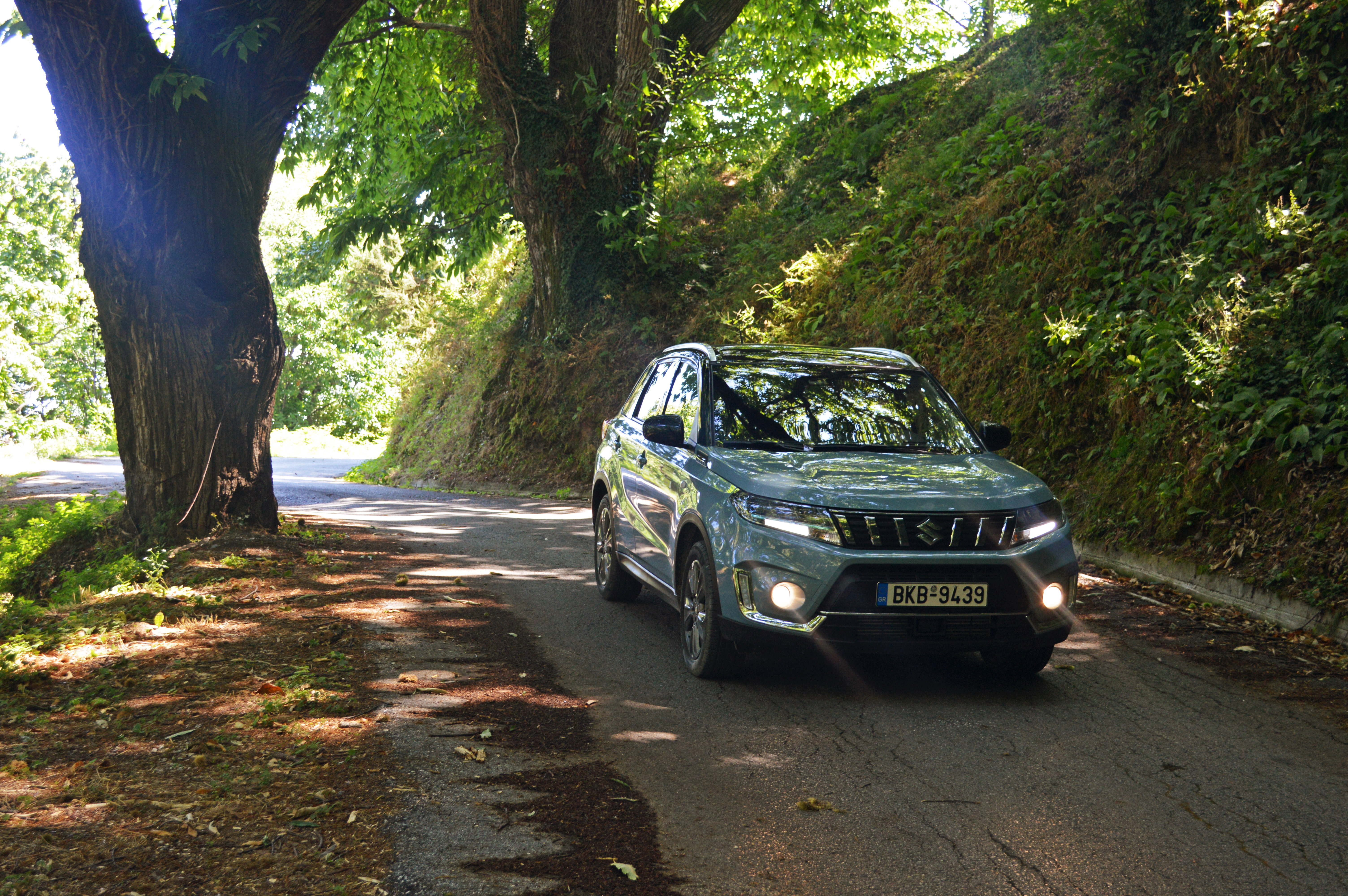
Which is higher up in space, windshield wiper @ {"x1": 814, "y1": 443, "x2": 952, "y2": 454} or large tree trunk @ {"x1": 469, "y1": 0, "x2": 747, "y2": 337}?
large tree trunk @ {"x1": 469, "y1": 0, "x2": 747, "y2": 337}

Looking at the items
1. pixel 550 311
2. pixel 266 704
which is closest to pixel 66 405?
pixel 550 311

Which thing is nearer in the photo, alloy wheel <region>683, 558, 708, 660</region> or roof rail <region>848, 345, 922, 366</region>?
alloy wheel <region>683, 558, 708, 660</region>

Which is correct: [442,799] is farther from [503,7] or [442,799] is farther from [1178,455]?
[503,7]

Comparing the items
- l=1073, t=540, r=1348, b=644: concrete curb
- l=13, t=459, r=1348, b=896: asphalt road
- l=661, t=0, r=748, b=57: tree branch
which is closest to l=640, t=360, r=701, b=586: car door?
l=13, t=459, r=1348, b=896: asphalt road

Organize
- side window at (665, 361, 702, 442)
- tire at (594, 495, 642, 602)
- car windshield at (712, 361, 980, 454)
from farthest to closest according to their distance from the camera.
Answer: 1. tire at (594, 495, 642, 602)
2. side window at (665, 361, 702, 442)
3. car windshield at (712, 361, 980, 454)

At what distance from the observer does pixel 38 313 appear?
35.1m

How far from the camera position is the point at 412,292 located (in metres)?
40.8

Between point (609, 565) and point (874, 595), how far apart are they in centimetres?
348

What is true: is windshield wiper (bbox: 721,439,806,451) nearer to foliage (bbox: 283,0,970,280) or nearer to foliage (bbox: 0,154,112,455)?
foliage (bbox: 283,0,970,280)

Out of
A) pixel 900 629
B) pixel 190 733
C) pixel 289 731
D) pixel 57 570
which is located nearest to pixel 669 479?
pixel 900 629

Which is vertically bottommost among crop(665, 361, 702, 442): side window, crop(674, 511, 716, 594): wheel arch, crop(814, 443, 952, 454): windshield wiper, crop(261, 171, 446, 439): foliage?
crop(674, 511, 716, 594): wheel arch

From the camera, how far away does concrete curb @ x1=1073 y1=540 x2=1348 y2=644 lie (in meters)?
7.02

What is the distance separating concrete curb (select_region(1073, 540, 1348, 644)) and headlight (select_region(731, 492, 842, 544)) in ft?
12.0

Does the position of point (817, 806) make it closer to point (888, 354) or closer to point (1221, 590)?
point (888, 354)
